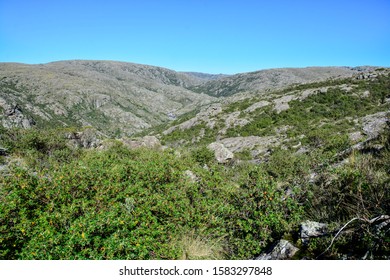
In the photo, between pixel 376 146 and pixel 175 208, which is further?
pixel 376 146

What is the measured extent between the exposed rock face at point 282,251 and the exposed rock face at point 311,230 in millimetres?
315

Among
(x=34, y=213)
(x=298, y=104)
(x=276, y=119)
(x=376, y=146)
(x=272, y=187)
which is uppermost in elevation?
(x=298, y=104)

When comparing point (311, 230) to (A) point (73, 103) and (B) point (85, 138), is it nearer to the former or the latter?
(B) point (85, 138)

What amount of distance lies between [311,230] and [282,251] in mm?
794

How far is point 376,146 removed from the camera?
30.5ft

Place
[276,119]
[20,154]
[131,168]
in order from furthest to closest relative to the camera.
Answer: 1. [276,119]
2. [20,154]
3. [131,168]

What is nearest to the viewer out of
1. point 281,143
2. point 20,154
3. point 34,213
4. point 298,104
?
point 34,213

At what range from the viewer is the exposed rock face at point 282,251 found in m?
4.80

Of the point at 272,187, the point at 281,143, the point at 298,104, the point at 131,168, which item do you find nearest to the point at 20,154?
the point at 131,168

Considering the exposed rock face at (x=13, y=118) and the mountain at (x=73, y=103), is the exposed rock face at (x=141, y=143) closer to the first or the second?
the exposed rock face at (x=13, y=118)

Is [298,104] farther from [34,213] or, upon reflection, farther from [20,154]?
[34,213]

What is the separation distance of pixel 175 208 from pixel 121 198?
5.24ft

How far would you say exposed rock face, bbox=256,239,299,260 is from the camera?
15.8ft

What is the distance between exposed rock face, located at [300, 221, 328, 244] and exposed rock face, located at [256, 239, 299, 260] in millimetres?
315
